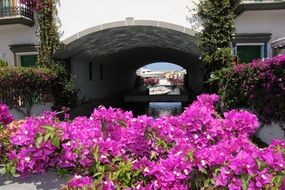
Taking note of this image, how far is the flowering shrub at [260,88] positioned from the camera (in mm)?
8500

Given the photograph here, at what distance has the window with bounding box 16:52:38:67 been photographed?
17125mm

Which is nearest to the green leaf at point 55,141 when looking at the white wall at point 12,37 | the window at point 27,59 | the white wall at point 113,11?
the white wall at point 113,11

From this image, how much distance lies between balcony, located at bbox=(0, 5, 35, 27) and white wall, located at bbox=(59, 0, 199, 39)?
131 cm

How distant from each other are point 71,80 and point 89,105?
3559mm

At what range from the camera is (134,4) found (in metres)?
15.5

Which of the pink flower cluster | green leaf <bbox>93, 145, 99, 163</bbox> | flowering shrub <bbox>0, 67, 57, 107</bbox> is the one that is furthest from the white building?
green leaf <bbox>93, 145, 99, 163</bbox>

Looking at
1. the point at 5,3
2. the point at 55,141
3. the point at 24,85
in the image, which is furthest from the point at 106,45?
the point at 55,141

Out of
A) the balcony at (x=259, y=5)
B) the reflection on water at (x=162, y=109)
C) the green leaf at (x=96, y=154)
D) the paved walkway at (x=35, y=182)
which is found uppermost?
the balcony at (x=259, y=5)

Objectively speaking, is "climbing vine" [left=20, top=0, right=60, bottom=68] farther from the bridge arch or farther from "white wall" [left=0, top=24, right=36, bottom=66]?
"white wall" [left=0, top=24, right=36, bottom=66]

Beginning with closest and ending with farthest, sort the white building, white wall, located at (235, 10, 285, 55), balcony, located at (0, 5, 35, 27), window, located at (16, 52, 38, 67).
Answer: the white building → white wall, located at (235, 10, 285, 55) → balcony, located at (0, 5, 35, 27) → window, located at (16, 52, 38, 67)

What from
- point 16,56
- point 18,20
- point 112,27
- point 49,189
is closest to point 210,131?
point 49,189

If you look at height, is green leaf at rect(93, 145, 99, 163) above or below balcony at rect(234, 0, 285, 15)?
below

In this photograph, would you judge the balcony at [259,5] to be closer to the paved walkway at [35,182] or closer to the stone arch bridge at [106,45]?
the stone arch bridge at [106,45]

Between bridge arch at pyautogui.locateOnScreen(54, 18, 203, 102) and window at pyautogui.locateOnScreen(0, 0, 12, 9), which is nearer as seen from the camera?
bridge arch at pyautogui.locateOnScreen(54, 18, 203, 102)
